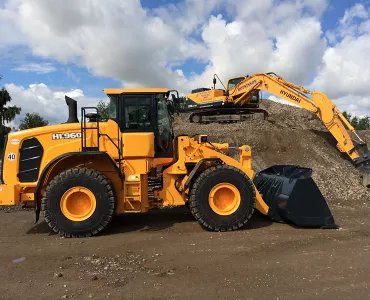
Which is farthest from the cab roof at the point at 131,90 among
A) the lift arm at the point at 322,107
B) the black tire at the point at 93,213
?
the lift arm at the point at 322,107

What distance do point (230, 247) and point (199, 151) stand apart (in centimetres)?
220

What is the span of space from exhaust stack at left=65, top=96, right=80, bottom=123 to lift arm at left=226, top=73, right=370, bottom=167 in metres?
9.53

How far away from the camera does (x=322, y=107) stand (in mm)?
14117

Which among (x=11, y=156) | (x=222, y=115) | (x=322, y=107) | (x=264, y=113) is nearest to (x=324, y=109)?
(x=322, y=107)

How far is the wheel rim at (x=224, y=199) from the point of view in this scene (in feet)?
23.1

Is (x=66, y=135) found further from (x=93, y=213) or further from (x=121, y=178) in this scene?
(x=93, y=213)

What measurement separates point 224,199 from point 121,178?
206 cm

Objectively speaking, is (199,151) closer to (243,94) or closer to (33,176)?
(33,176)

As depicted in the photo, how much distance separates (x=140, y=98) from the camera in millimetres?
7168

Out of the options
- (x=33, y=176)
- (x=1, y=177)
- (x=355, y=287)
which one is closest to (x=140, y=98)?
(x=33, y=176)

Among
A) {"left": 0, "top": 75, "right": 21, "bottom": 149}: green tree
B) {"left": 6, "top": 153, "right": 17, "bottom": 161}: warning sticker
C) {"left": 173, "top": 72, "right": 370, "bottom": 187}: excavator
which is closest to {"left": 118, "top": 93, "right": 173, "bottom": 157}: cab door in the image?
{"left": 6, "top": 153, "right": 17, "bottom": 161}: warning sticker

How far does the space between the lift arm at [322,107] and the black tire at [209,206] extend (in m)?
8.42

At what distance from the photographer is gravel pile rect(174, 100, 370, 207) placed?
39.7ft

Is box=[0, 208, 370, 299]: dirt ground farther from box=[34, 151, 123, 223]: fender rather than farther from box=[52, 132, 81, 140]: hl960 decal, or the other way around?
box=[52, 132, 81, 140]: hl960 decal
